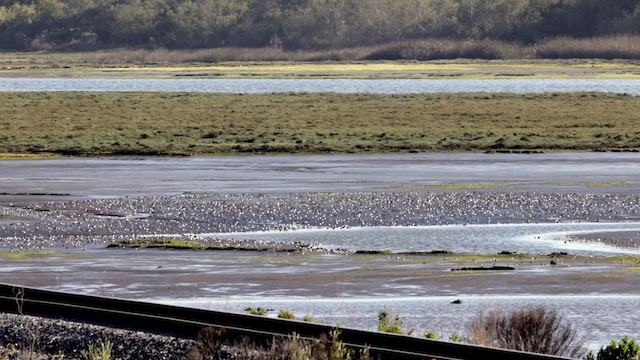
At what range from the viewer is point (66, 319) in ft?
47.5

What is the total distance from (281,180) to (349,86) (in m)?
56.0

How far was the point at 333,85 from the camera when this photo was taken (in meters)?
92.4

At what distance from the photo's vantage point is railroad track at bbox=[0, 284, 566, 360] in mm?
11945

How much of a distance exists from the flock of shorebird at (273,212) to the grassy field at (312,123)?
1355 cm

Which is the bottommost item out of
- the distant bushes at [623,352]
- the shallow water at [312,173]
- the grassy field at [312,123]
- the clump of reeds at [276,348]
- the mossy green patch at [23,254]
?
the grassy field at [312,123]

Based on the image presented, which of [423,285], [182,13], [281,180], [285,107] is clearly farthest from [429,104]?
[182,13]

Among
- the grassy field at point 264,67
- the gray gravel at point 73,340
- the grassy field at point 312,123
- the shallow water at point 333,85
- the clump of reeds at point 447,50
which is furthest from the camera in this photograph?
the clump of reeds at point 447,50

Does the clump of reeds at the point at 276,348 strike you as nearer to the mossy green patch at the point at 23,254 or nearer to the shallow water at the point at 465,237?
the mossy green patch at the point at 23,254

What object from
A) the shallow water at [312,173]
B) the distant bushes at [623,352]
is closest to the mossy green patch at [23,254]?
the shallow water at [312,173]

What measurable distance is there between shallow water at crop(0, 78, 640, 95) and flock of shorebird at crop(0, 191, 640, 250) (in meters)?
47.7

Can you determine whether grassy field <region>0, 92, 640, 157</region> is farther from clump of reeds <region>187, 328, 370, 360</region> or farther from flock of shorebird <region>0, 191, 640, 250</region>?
clump of reeds <region>187, 328, 370, 360</region>

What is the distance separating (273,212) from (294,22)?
122824 mm

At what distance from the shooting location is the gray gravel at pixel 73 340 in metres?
13.0

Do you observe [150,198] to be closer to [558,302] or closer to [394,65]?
[558,302]
